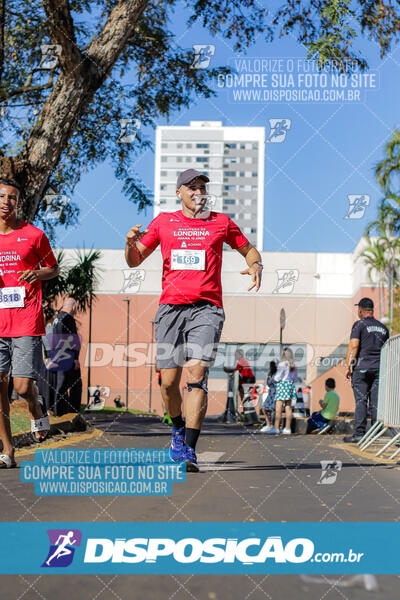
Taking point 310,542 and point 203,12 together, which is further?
point 203,12

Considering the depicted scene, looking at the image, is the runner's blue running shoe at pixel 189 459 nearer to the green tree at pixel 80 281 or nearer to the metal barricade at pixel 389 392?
the metal barricade at pixel 389 392

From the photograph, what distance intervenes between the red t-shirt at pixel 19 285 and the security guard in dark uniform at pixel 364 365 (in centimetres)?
540

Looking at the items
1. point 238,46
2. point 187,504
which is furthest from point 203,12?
point 187,504

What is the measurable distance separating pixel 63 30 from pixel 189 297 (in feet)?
20.2

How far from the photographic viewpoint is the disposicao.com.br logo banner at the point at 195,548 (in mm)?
2641

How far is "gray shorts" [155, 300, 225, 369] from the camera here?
544 centimetres

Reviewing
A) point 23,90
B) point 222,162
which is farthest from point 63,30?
point 222,162

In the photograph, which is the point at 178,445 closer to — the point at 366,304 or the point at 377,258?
the point at 366,304

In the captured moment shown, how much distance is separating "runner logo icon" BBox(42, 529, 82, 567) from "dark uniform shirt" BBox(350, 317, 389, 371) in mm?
7571

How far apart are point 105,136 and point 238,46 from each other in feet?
9.80

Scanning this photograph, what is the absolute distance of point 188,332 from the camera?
218 inches

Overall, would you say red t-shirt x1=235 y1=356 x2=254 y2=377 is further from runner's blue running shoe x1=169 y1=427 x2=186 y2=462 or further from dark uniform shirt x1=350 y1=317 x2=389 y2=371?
runner's blue running shoe x1=169 y1=427 x2=186 y2=462

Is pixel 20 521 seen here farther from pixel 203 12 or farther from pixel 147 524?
pixel 203 12

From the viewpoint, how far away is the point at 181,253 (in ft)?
18.2
